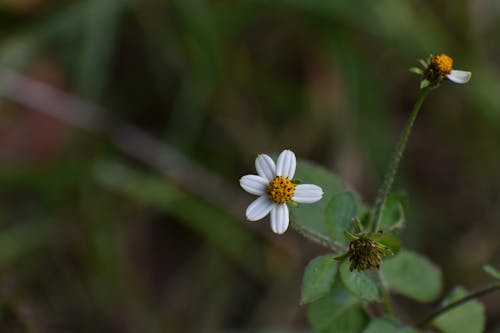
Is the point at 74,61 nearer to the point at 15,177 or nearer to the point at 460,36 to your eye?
the point at 15,177

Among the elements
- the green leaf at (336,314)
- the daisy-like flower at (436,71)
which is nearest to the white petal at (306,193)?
the green leaf at (336,314)

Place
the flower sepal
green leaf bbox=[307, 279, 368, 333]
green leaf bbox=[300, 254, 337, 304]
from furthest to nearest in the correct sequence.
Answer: green leaf bbox=[307, 279, 368, 333] < green leaf bbox=[300, 254, 337, 304] < the flower sepal

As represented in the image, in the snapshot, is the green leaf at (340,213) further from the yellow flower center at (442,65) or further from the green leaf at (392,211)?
the yellow flower center at (442,65)

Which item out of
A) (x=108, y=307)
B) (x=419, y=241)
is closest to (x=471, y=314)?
(x=419, y=241)

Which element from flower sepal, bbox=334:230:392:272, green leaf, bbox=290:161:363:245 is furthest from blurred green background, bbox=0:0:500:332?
flower sepal, bbox=334:230:392:272

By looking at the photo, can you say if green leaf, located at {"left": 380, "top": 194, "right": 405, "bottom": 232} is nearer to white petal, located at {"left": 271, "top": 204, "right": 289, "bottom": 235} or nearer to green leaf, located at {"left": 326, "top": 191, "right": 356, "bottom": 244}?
green leaf, located at {"left": 326, "top": 191, "right": 356, "bottom": 244}

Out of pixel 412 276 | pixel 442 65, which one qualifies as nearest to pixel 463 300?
pixel 412 276
